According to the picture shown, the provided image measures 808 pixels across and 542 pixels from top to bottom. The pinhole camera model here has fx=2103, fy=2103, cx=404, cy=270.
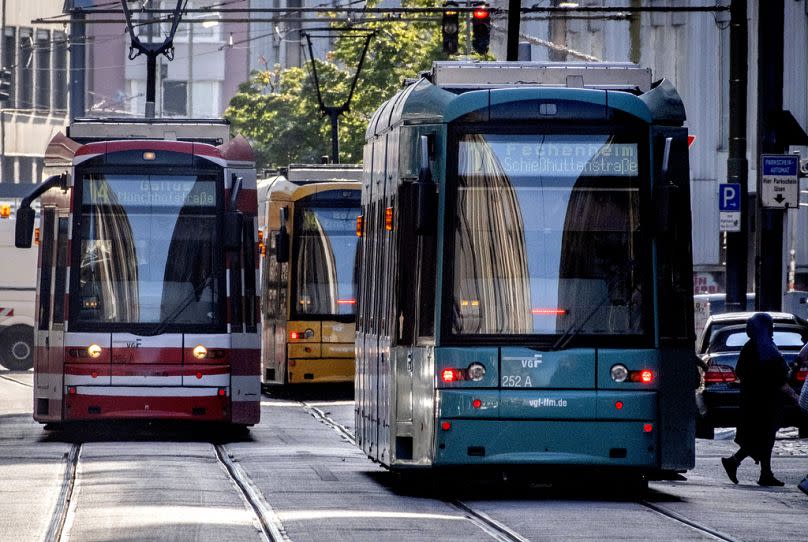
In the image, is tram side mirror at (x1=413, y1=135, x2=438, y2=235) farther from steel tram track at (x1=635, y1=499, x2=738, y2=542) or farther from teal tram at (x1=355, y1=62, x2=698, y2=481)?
steel tram track at (x1=635, y1=499, x2=738, y2=542)

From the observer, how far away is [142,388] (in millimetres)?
20641

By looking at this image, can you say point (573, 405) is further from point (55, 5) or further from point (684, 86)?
point (55, 5)

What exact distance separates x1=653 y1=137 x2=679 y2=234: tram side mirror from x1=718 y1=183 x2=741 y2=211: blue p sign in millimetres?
13230

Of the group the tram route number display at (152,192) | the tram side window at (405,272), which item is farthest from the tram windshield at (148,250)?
the tram side window at (405,272)

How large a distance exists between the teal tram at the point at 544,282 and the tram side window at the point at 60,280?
267 inches

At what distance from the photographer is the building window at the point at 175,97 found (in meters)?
98.7

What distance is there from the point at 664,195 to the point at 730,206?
1351cm

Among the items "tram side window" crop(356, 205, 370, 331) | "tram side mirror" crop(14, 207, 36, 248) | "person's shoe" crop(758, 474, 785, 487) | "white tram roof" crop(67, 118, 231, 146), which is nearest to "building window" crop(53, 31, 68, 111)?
"white tram roof" crop(67, 118, 231, 146)

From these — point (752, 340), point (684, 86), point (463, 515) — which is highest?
point (684, 86)

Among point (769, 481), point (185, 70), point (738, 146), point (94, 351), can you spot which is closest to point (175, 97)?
point (185, 70)

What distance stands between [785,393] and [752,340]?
1.67 feet

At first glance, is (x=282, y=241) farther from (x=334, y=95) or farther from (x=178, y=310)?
(x=334, y=95)

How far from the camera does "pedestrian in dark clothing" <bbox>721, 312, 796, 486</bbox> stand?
56.2ft

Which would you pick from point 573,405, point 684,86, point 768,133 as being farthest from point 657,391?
point 684,86
